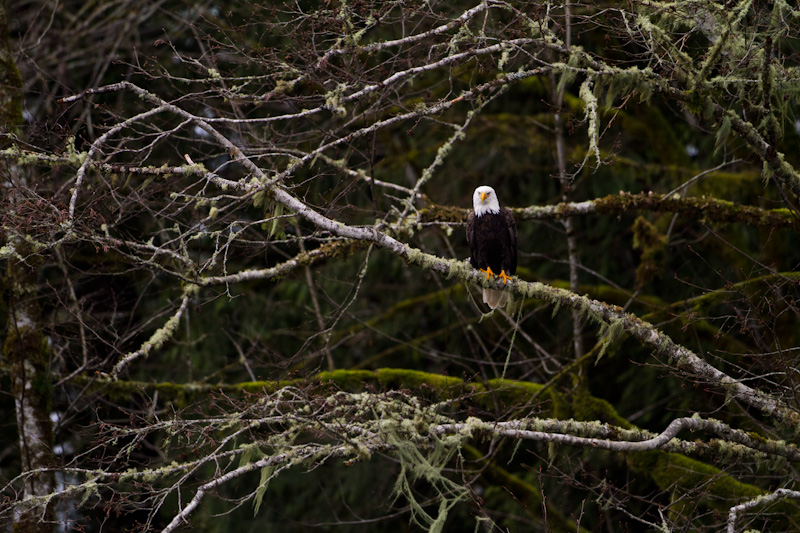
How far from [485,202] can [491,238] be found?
296 mm

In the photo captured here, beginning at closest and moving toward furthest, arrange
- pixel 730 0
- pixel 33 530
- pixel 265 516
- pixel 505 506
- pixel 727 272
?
1. pixel 730 0
2. pixel 33 530
3. pixel 727 272
4. pixel 505 506
5. pixel 265 516

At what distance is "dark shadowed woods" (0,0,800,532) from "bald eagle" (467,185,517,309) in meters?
0.19

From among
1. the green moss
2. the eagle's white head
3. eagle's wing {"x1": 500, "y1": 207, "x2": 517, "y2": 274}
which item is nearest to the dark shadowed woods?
the green moss

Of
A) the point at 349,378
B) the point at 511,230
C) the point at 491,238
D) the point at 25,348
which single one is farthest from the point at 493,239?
the point at 25,348

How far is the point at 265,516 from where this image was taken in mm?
8695

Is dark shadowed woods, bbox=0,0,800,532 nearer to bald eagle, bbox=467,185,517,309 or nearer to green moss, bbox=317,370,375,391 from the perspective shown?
green moss, bbox=317,370,375,391

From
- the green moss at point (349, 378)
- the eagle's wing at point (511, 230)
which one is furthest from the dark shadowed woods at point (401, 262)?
the eagle's wing at point (511, 230)

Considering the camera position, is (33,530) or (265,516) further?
(265,516)

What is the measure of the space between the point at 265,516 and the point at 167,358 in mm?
2006

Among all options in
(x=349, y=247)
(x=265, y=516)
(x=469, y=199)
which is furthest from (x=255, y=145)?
(x=265, y=516)

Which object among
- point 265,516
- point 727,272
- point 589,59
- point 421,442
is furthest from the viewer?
point 265,516

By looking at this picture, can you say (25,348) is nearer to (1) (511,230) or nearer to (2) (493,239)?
(2) (493,239)

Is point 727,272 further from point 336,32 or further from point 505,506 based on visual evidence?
point 336,32

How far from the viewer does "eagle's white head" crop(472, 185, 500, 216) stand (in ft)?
18.6
